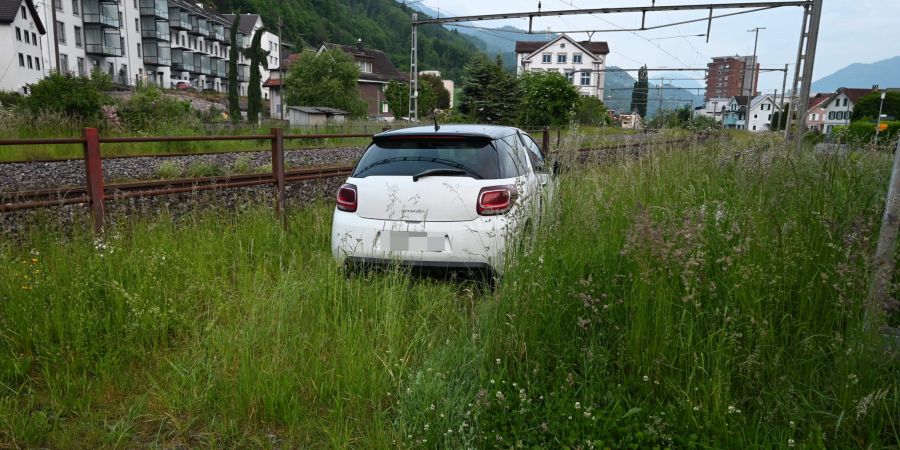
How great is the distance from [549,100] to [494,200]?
37.6 metres

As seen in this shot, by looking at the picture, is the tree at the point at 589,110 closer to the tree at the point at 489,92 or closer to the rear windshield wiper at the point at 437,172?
the tree at the point at 489,92

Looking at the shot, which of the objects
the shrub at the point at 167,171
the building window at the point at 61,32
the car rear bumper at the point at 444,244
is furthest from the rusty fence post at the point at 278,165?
the building window at the point at 61,32

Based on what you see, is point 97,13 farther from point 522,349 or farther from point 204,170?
point 522,349

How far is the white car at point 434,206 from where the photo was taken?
4.61 meters

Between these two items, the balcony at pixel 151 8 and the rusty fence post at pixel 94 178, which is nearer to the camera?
the rusty fence post at pixel 94 178

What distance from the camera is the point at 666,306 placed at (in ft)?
9.51

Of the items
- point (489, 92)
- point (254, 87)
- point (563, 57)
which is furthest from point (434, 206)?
point (563, 57)

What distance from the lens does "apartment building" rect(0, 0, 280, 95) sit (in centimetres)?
4969

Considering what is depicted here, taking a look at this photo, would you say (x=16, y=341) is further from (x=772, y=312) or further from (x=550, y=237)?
(x=772, y=312)

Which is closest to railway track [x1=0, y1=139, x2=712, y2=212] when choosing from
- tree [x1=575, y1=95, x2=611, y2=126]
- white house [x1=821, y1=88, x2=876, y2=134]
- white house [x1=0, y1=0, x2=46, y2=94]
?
tree [x1=575, y1=95, x2=611, y2=126]

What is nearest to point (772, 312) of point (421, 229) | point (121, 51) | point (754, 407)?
point (754, 407)

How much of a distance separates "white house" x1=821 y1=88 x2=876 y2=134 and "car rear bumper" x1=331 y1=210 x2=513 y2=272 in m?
110

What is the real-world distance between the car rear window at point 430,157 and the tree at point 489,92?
38.2m

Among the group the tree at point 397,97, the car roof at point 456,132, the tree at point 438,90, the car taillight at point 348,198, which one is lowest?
the car taillight at point 348,198
